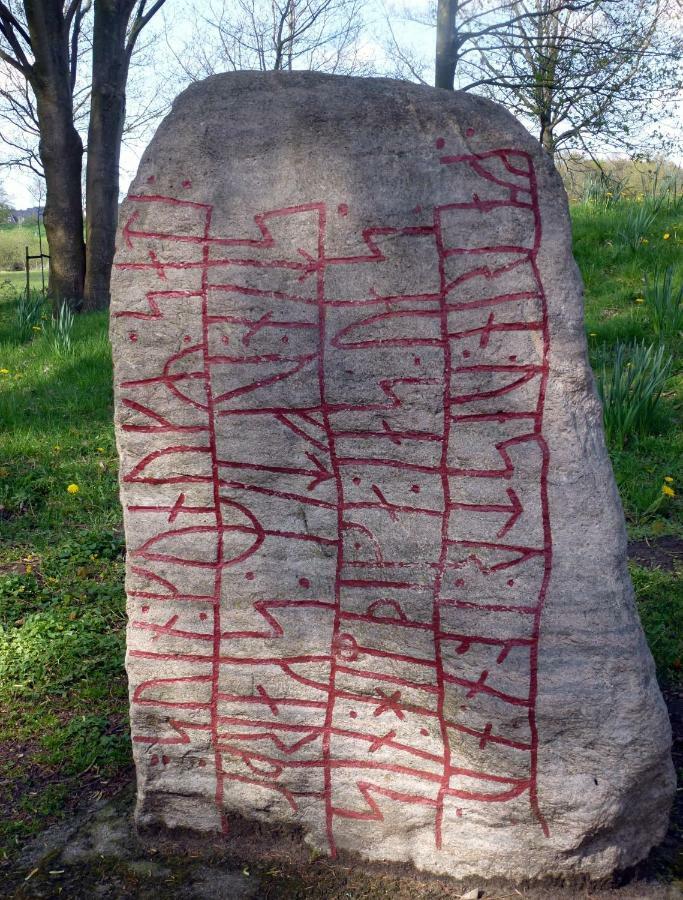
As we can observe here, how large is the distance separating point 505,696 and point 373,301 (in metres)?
1.01

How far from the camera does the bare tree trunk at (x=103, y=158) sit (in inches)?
298

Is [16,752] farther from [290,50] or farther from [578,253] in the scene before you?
[290,50]

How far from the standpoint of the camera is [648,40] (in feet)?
34.0

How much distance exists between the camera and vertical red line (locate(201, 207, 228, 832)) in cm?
213

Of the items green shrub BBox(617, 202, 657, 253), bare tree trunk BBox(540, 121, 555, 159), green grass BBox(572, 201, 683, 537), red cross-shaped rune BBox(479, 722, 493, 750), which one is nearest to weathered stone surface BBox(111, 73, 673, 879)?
red cross-shaped rune BBox(479, 722, 493, 750)

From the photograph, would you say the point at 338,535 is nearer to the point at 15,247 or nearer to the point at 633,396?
the point at 633,396

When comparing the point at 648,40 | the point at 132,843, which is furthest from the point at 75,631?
the point at 648,40

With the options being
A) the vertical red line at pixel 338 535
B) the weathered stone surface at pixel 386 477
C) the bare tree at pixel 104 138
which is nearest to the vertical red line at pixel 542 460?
the weathered stone surface at pixel 386 477

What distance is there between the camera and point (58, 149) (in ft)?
25.5

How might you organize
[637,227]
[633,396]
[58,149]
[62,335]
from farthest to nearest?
[58,149]
[637,227]
[62,335]
[633,396]

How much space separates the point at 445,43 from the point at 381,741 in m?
8.81

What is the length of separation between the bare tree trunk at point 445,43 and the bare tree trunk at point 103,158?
3.41m

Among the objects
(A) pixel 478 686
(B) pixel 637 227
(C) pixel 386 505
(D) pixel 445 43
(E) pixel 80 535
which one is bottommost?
(E) pixel 80 535

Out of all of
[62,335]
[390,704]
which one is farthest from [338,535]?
[62,335]
